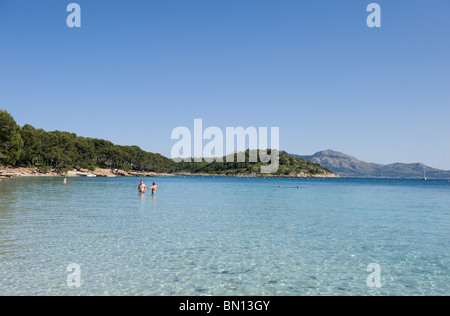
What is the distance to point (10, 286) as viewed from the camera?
34.0 ft

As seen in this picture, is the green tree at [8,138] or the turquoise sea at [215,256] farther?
the green tree at [8,138]

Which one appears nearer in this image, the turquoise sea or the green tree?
the turquoise sea

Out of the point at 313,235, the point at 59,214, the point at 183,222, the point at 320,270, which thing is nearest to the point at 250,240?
the point at 313,235

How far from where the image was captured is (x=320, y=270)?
12.9 m

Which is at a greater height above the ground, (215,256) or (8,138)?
(8,138)

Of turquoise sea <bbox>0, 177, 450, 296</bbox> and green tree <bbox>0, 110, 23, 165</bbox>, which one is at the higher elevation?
green tree <bbox>0, 110, 23, 165</bbox>

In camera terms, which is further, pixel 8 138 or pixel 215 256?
pixel 8 138

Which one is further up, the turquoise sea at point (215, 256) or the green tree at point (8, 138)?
the green tree at point (8, 138)
